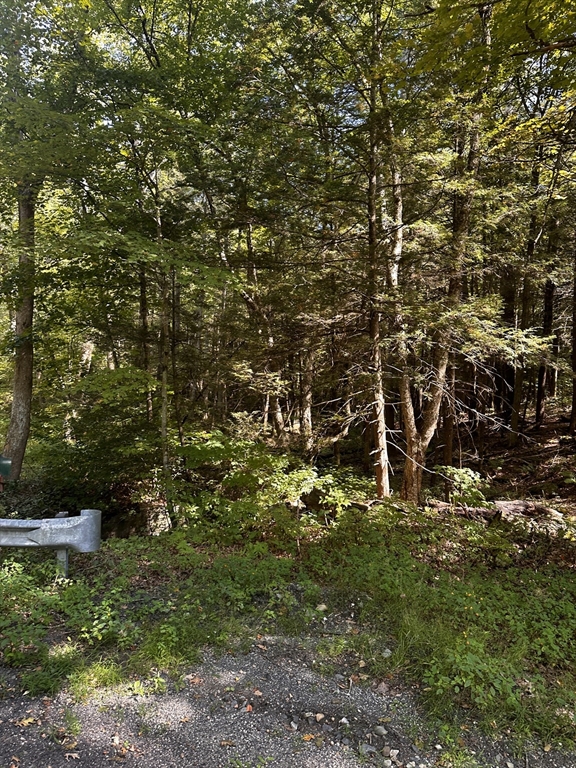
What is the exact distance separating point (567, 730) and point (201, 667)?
2796mm

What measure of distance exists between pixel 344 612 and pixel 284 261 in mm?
5838

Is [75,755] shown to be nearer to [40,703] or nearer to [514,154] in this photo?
[40,703]

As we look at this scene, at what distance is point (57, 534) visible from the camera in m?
4.43

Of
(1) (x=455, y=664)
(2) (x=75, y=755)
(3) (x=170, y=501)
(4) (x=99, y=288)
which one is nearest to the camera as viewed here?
(2) (x=75, y=755)

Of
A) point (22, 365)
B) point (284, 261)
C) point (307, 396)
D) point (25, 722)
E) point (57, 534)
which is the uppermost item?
point (284, 261)

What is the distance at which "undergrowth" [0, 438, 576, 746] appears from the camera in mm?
3396

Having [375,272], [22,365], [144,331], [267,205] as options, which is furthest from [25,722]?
[22,365]

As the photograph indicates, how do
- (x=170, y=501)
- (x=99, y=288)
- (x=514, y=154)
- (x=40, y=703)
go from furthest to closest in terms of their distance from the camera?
(x=99, y=288) < (x=170, y=501) < (x=514, y=154) < (x=40, y=703)

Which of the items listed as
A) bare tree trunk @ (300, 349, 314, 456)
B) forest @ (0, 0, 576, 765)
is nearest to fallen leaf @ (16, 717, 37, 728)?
forest @ (0, 0, 576, 765)

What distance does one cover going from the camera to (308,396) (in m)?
10.6

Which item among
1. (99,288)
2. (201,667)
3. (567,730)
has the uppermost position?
(99,288)

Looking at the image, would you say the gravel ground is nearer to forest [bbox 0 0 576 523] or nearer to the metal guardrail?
the metal guardrail

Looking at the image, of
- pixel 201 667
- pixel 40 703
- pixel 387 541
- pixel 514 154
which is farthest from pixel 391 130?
pixel 40 703

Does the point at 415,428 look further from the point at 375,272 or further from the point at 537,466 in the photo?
the point at 537,466
